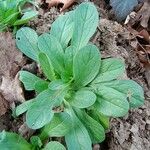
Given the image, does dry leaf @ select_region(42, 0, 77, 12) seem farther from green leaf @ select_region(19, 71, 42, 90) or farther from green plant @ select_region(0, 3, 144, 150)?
green leaf @ select_region(19, 71, 42, 90)

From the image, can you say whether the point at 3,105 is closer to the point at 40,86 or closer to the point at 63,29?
the point at 40,86

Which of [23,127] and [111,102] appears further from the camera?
[23,127]

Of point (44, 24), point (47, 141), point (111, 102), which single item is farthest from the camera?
point (44, 24)

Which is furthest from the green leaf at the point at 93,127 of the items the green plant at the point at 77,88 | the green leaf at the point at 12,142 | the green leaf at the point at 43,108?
the green leaf at the point at 12,142

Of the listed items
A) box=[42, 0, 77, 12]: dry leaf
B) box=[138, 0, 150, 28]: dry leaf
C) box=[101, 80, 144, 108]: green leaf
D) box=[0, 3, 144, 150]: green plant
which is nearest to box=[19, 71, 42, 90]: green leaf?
box=[0, 3, 144, 150]: green plant

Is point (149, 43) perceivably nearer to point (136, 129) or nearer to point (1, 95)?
point (136, 129)

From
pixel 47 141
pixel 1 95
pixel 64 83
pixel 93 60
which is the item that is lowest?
pixel 47 141

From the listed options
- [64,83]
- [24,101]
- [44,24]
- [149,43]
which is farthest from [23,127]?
[149,43]
